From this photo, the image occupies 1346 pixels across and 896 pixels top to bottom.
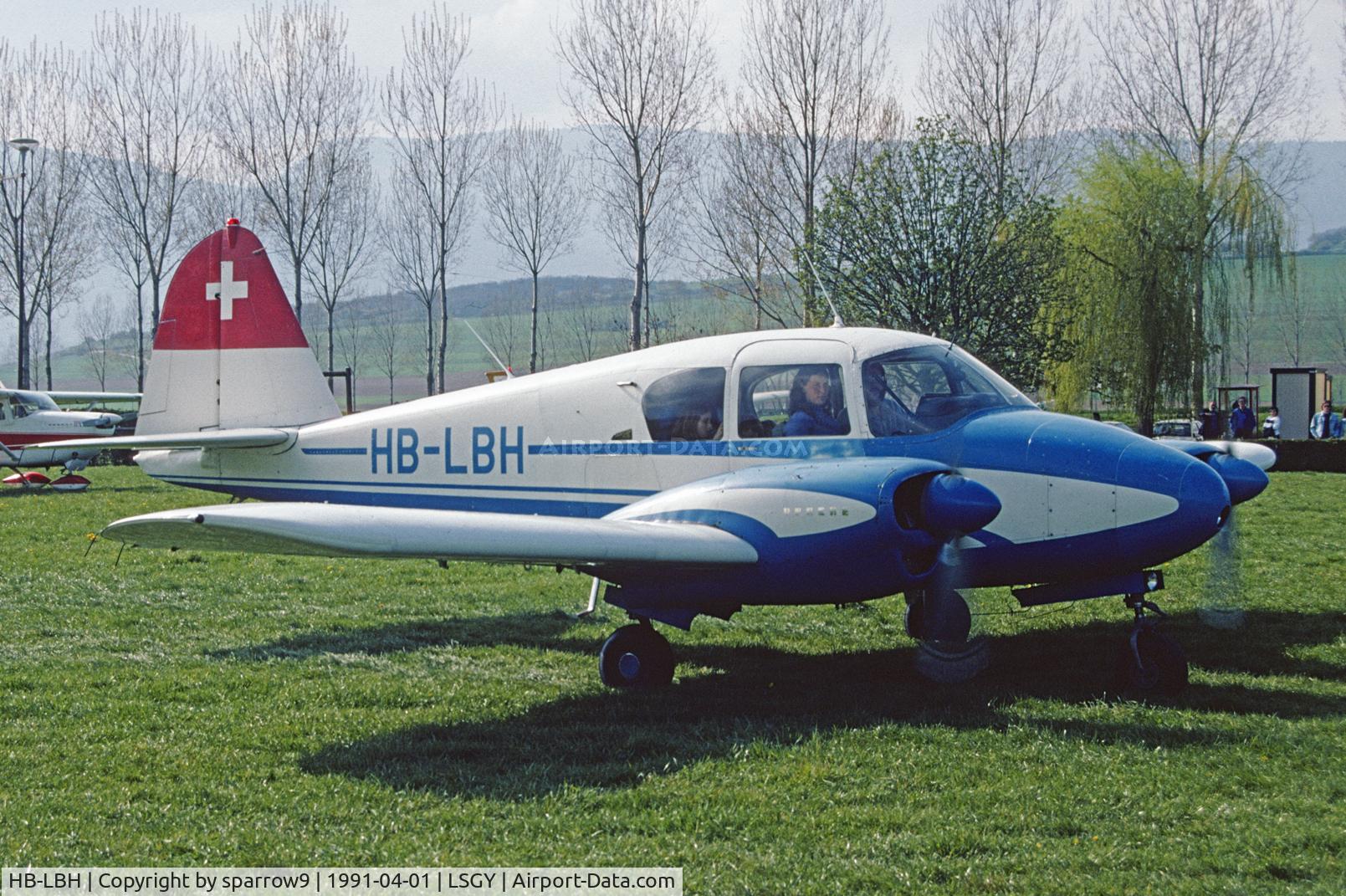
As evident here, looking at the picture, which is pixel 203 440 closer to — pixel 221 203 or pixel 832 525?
pixel 832 525

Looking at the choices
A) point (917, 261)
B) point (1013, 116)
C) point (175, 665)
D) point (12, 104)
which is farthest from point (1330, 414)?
point (12, 104)

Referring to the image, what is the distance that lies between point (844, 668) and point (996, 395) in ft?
7.75

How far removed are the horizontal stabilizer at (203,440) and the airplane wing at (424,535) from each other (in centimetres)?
359

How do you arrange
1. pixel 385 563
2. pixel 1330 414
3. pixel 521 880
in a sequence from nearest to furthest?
1. pixel 521 880
2. pixel 385 563
3. pixel 1330 414

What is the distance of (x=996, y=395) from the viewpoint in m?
8.66

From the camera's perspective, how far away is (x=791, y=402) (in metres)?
8.57

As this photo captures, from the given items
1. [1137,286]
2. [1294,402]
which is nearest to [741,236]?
[1137,286]

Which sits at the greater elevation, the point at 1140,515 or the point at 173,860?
the point at 1140,515

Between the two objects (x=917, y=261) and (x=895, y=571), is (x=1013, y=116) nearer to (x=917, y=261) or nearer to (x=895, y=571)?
(x=917, y=261)

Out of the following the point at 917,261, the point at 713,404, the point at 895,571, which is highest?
the point at 917,261

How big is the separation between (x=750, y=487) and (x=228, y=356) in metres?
6.21

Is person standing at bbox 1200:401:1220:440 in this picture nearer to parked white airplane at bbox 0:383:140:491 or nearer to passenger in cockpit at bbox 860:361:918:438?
parked white airplane at bbox 0:383:140:491

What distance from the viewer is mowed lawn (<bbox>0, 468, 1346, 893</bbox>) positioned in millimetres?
5000

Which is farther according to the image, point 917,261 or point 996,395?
point 917,261
